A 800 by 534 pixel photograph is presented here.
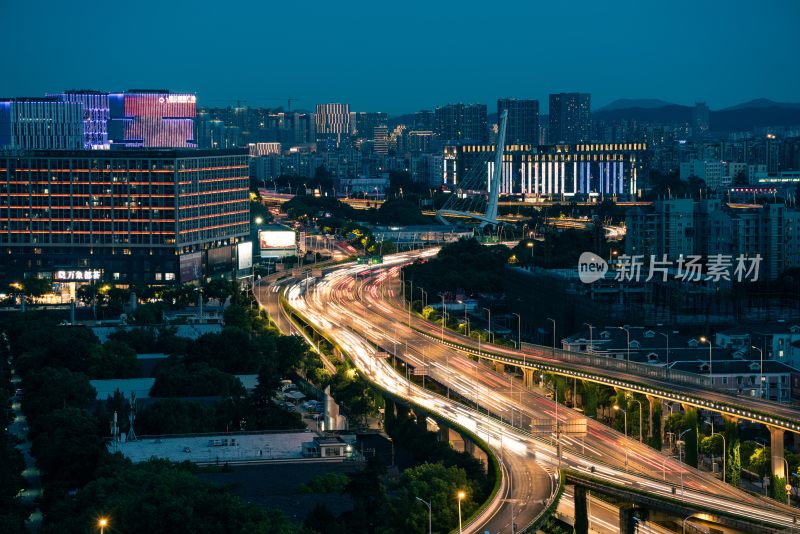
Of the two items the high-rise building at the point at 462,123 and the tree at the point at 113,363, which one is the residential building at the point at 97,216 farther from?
the high-rise building at the point at 462,123

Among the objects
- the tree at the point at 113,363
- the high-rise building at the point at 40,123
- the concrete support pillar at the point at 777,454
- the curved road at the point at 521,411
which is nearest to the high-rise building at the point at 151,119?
the high-rise building at the point at 40,123

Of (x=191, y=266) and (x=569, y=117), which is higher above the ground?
(x=569, y=117)

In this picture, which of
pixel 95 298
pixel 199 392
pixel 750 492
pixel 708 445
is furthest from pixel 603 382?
pixel 95 298

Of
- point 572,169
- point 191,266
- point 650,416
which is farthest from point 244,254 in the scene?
point 572,169

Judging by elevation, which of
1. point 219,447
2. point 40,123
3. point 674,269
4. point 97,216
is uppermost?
point 40,123

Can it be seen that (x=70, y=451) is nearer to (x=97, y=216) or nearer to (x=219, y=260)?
(x=97, y=216)

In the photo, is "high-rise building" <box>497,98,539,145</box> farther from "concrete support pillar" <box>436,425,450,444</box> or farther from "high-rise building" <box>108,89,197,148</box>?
"concrete support pillar" <box>436,425,450,444</box>

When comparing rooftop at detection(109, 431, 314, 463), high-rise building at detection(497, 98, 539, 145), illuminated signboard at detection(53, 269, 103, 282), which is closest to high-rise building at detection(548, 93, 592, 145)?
high-rise building at detection(497, 98, 539, 145)
